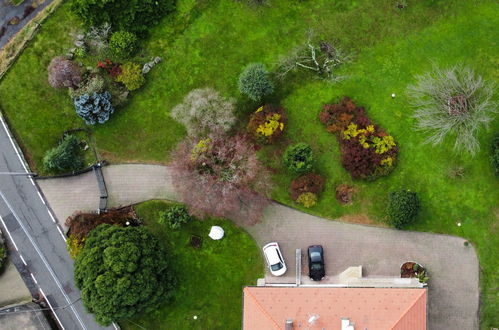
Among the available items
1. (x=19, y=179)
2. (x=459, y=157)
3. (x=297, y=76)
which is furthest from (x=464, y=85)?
(x=19, y=179)

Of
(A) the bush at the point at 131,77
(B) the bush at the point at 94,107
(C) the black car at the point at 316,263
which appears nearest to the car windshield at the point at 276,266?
(C) the black car at the point at 316,263

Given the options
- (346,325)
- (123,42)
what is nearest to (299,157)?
(346,325)

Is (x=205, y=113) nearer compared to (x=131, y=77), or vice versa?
(x=205, y=113)

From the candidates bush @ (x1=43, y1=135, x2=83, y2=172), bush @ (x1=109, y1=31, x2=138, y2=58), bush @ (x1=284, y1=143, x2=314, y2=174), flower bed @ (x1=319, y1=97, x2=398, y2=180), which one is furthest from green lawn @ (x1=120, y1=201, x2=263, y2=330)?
bush @ (x1=109, y1=31, x2=138, y2=58)

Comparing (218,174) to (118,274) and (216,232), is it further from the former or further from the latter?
(118,274)

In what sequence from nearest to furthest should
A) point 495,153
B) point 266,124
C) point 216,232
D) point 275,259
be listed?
point 495,153, point 275,259, point 266,124, point 216,232

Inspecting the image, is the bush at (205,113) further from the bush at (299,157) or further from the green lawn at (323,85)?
the bush at (299,157)

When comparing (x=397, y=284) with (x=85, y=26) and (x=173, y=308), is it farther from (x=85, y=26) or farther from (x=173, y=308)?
(x=85, y=26)
